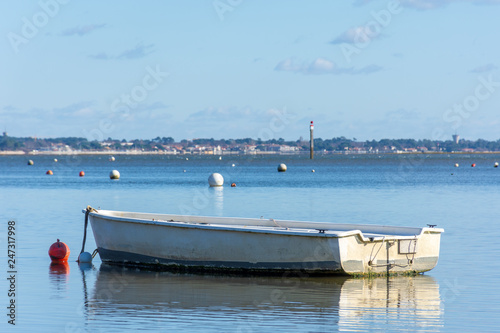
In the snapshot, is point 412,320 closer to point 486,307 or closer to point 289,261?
point 486,307

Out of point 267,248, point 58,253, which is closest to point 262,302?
point 267,248

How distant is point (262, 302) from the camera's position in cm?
1496

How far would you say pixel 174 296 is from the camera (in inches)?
617

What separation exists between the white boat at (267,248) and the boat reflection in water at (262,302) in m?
0.33

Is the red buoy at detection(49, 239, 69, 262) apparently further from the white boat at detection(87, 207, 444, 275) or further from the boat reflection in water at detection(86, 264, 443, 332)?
the boat reflection in water at detection(86, 264, 443, 332)

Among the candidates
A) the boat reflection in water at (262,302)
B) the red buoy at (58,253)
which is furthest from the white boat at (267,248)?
the red buoy at (58,253)

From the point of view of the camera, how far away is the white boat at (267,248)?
54.9 feet

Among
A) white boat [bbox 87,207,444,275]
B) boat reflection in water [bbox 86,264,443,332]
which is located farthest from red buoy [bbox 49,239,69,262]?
boat reflection in water [bbox 86,264,443,332]

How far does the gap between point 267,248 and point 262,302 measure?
2476mm

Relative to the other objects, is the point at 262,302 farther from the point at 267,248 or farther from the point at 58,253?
the point at 58,253

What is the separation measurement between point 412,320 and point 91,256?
1016cm

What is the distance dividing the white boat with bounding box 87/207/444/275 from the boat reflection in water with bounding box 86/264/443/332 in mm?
329

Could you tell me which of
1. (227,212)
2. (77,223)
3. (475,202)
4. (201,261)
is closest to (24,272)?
(201,261)

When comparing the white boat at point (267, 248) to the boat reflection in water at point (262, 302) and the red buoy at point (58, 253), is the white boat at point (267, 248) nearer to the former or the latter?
the boat reflection in water at point (262, 302)
